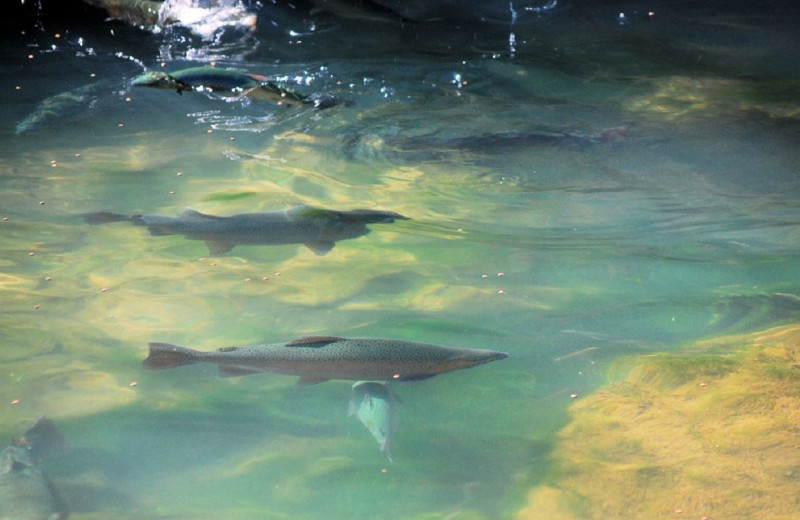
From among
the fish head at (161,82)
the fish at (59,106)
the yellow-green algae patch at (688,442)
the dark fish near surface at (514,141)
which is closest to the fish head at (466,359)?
the yellow-green algae patch at (688,442)

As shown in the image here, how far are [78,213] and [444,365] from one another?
11.1 feet

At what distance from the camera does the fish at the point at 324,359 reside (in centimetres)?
354

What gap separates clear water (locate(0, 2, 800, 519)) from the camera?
3.41m

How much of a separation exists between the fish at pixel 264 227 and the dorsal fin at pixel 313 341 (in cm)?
136

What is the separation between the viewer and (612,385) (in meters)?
3.83

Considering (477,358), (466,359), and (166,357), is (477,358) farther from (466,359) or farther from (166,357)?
(166,357)

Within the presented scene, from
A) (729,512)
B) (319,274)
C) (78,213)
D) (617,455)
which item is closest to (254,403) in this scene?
(319,274)

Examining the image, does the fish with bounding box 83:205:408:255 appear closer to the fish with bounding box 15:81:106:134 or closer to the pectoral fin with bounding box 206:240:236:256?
the pectoral fin with bounding box 206:240:236:256

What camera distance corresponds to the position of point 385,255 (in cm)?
524

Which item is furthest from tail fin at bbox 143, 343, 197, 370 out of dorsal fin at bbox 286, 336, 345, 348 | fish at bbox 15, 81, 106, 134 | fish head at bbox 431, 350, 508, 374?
fish at bbox 15, 81, 106, 134

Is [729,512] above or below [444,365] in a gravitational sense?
below

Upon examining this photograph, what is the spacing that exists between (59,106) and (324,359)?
568 centimetres

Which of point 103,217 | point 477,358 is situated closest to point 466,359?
point 477,358

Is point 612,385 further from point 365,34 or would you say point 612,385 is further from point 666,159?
point 365,34
